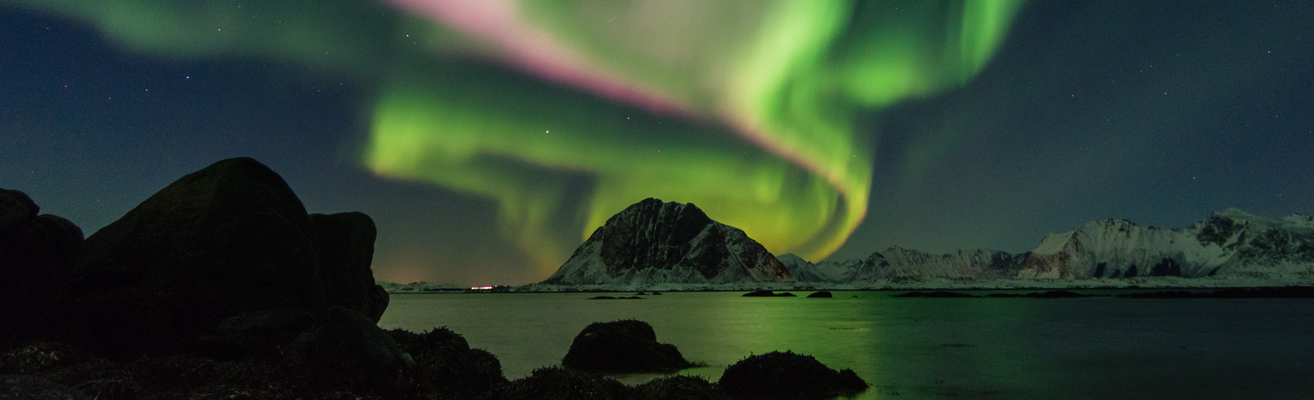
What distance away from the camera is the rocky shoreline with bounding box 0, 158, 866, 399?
10.2 metres

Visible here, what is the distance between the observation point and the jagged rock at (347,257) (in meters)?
17.1

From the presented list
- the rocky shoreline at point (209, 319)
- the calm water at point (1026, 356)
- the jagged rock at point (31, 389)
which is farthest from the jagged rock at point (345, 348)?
the calm water at point (1026, 356)

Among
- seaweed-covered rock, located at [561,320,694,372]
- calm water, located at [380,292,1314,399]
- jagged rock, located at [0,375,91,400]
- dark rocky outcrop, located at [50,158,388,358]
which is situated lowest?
calm water, located at [380,292,1314,399]

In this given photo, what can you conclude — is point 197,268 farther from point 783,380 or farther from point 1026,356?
point 1026,356

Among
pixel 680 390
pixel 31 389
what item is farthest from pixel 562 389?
pixel 31 389

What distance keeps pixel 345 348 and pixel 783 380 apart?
11.4m

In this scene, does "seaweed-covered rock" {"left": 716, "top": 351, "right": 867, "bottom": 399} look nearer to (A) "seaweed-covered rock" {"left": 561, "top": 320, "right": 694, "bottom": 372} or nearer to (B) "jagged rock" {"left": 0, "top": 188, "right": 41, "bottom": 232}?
(A) "seaweed-covered rock" {"left": 561, "top": 320, "right": 694, "bottom": 372}

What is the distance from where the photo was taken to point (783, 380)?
1756cm

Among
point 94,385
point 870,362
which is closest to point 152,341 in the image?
point 94,385

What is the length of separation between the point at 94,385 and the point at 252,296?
12.5 ft

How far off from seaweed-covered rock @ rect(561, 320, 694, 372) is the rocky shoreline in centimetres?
758

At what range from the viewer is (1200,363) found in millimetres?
27766

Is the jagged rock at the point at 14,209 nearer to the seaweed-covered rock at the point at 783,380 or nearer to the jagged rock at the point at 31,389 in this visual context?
the jagged rock at the point at 31,389

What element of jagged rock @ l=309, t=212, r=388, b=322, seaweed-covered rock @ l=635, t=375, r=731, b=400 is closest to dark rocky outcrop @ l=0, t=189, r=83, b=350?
jagged rock @ l=309, t=212, r=388, b=322
